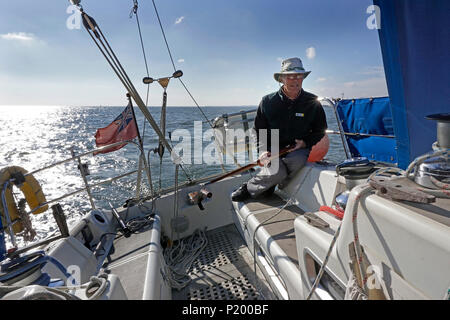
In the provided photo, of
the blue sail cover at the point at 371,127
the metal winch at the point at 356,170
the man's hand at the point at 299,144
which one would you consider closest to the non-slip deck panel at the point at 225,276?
the metal winch at the point at 356,170

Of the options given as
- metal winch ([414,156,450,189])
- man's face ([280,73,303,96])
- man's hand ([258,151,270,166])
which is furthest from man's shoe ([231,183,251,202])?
metal winch ([414,156,450,189])

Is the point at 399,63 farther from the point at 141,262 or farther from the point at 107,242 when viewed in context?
the point at 107,242

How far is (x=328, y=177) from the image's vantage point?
2.09 metres

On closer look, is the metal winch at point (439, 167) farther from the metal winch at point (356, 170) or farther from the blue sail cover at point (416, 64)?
the blue sail cover at point (416, 64)

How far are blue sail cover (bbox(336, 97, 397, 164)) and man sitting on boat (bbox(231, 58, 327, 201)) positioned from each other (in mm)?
1562

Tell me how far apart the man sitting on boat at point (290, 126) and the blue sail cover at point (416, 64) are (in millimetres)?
771

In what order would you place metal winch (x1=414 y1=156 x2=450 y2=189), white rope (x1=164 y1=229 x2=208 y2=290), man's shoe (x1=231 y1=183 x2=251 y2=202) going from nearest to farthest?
metal winch (x1=414 y1=156 x2=450 y2=189), white rope (x1=164 y1=229 x2=208 y2=290), man's shoe (x1=231 y1=183 x2=251 y2=202)

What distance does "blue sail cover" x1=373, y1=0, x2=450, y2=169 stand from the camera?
1.53 metres

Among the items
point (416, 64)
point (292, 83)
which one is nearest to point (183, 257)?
point (292, 83)

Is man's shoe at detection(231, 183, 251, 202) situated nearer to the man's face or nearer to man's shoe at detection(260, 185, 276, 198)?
man's shoe at detection(260, 185, 276, 198)

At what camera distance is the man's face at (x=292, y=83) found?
2.30 meters

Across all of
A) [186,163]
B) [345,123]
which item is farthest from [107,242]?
[186,163]
